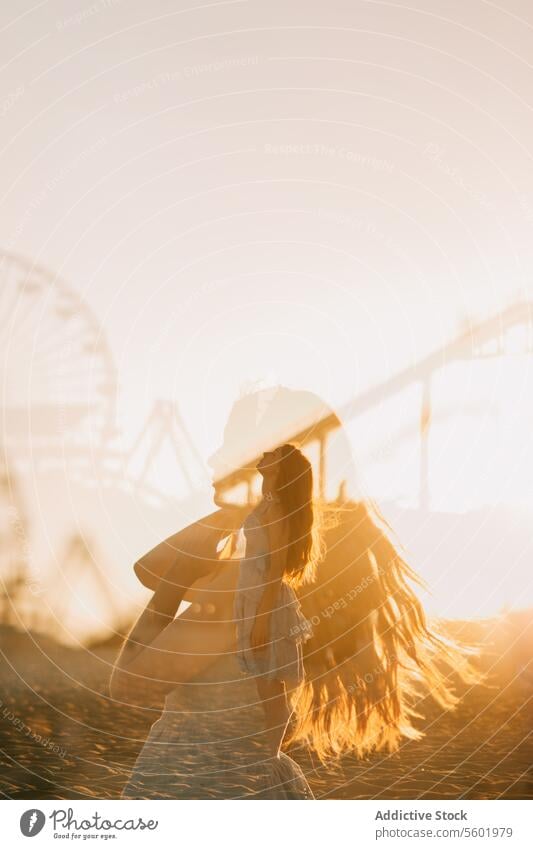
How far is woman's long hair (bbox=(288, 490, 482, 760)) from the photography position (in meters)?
3.44

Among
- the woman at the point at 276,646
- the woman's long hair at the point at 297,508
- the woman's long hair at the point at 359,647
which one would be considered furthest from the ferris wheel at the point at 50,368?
the woman's long hair at the point at 359,647

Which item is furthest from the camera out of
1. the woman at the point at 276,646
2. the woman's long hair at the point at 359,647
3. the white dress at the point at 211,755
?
the woman's long hair at the point at 359,647

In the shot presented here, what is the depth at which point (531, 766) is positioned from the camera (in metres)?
3.72

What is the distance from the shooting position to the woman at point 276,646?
3012mm

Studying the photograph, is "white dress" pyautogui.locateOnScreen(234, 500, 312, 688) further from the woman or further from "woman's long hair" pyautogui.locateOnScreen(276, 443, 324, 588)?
"woman's long hair" pyautogui.locateOnScreen(276, 443, 324, 588)

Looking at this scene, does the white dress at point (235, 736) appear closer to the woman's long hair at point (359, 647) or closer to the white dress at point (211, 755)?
the white dress at point (211, 755)

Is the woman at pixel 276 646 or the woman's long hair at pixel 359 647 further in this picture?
the woman's long hair at pixel 359 647

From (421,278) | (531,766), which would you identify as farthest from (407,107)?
(531,766)

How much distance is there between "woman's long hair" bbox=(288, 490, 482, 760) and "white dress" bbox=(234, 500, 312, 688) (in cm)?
42

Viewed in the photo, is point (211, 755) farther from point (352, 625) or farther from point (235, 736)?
point (352, 625)

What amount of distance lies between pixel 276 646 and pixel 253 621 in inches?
4.7

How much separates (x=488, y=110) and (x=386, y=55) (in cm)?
50

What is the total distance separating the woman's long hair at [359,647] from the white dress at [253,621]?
1.37ft
